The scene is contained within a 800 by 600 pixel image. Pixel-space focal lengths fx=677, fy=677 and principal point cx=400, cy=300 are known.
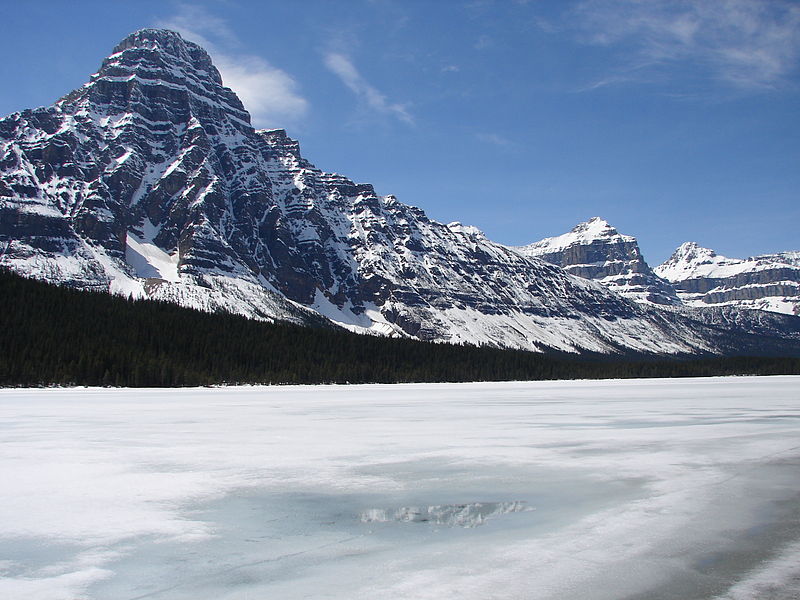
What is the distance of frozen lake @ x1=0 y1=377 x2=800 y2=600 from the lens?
849cm

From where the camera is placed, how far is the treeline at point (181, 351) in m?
88.1

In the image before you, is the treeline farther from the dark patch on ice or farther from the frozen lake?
the dark patch on ice

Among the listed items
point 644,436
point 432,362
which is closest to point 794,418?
point 644,436

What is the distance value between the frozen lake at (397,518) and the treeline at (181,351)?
69448 mm

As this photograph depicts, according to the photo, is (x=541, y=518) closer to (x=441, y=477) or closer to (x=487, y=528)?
(x=487, y=528)

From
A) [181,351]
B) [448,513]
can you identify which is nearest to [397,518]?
[448,513]

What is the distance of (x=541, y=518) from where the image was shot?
12086mm

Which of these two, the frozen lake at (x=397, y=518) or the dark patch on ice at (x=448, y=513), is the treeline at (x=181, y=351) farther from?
the dark patch on ice at (x=448, y=513)

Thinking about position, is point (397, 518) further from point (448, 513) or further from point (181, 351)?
point (181, 351)

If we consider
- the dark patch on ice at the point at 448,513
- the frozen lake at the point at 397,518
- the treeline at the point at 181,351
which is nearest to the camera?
the frozen lake at the point at 397,518

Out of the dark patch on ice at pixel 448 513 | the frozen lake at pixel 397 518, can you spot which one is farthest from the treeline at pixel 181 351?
the dark patch on ice at pixel 448 513

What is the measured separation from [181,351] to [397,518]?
111 meters

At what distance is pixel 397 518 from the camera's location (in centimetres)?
1216

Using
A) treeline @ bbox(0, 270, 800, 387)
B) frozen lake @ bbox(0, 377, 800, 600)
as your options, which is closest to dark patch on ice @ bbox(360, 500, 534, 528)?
frozen lake @ bbox(0, 377, 800, 600)
